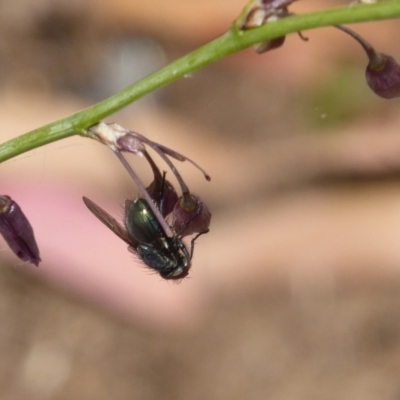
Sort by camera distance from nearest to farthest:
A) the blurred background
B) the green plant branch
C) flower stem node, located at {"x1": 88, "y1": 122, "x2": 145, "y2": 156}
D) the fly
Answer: the green plant branch → flower stem node, located at {"x1": 88, "y1": 122, "x2": 145, "y2": 156} → the fly → the blurred background

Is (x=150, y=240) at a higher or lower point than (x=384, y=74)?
lower

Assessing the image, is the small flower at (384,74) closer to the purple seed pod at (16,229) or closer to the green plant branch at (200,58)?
the green plant branch at (200,58)

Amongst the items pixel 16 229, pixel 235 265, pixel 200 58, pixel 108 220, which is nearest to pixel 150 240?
pixel 108 220

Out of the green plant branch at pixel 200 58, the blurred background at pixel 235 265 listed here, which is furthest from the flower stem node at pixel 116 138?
the blurred background at pixel 235 265

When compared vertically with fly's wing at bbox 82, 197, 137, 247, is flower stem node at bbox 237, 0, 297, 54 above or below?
above

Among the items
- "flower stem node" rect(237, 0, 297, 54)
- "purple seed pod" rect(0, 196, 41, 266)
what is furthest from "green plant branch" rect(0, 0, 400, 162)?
"purple seed pod" rect(0, 196, 41, 266)

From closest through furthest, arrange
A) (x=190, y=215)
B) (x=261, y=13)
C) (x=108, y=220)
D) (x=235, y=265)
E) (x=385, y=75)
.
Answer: (x=261, y=13)
(x=385, y=75)
(x=190, y=215)
(x=108, y=220)
(x=235, y=265)

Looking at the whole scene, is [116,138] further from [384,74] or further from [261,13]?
[384,74]

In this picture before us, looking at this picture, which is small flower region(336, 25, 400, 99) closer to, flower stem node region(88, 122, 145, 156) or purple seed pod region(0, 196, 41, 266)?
flower stem node region(88, 122, 145, 156)

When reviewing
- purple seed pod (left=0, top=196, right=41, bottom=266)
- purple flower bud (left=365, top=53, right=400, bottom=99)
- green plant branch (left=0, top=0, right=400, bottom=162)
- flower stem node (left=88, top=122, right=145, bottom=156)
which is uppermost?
purple flower bud (left=365, top=53, right=400, bottom=99)
